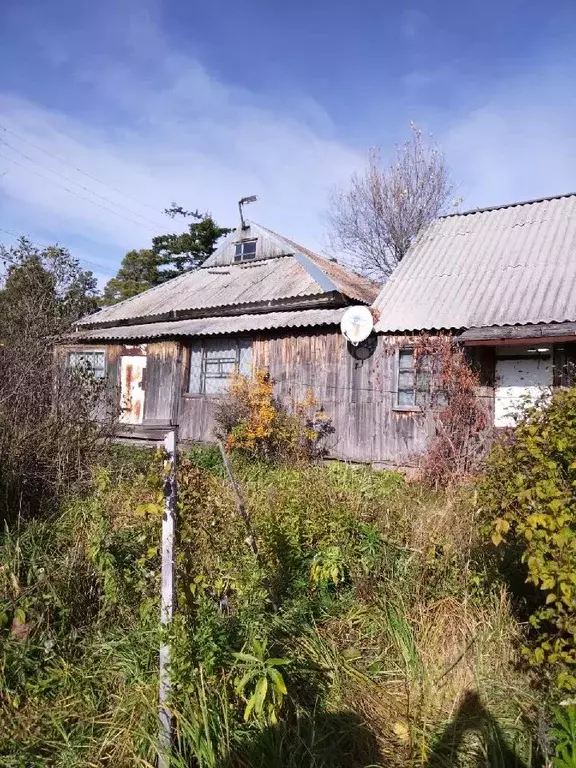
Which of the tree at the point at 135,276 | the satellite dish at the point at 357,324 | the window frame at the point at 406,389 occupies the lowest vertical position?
the window frame at the point at 406,389

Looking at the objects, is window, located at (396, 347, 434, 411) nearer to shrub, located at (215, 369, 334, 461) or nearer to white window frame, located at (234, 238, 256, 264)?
shrub, located at (215, 369, 334, 461)

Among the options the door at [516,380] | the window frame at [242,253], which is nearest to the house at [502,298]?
the door at [516,380]

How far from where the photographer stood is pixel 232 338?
41.2 ft

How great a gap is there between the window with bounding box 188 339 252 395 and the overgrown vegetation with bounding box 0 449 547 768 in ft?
23.5

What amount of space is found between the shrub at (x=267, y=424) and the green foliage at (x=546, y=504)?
6.76 meters

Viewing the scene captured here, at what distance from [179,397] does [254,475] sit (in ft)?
19.1

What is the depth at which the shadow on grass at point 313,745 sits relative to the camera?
288cm

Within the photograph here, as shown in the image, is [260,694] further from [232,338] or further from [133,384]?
[133,384]

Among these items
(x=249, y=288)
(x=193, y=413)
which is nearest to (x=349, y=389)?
(x=193, y=413)

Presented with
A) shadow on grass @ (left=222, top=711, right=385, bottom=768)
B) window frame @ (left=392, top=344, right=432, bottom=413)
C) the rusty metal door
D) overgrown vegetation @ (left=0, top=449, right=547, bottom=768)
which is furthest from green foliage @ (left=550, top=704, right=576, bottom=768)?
the rusty metal door

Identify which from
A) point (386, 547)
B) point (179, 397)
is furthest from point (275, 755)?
point (179, 397)

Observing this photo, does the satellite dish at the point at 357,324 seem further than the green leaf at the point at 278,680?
Yes

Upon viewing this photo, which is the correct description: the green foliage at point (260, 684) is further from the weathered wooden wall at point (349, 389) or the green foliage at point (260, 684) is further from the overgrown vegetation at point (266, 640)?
the weathered wooden wall at point (349, 389)

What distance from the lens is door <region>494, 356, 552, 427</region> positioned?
9.04 metres
